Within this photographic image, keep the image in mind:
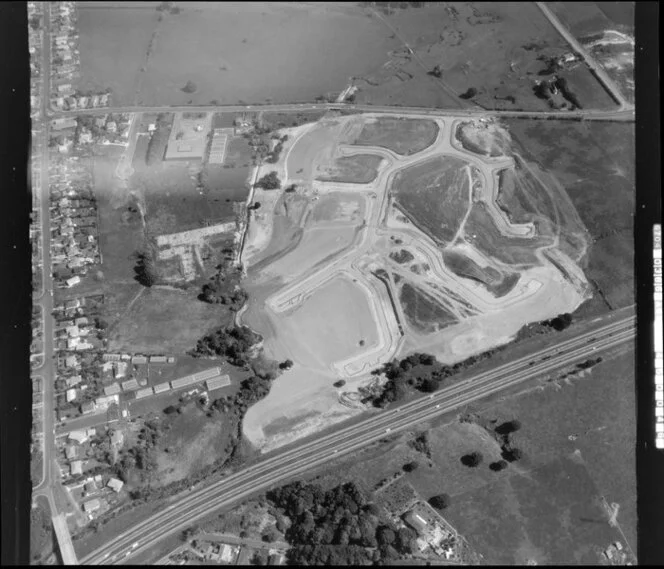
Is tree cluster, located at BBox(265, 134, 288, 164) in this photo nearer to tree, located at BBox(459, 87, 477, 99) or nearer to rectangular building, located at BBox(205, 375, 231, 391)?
tree, located at BBox(459, 87, 477, 99)

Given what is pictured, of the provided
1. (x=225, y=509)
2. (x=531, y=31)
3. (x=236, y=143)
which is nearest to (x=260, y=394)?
(x=225, y=509)

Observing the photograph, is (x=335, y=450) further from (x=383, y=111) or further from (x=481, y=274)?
(x=383, y=111)

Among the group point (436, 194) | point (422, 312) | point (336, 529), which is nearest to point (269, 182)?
point (436, 194)

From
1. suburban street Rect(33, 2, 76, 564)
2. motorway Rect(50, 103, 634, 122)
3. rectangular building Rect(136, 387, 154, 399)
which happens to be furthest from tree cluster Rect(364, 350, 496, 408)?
motorway Rect(50, 103, 634, 122)

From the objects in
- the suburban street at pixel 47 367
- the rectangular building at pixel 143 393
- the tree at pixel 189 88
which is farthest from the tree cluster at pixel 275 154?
the rectangular building at pixel 143 393

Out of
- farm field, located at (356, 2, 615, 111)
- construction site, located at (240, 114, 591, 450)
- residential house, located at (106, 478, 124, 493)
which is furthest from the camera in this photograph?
farm field, located at (356, 2, 615, 111)

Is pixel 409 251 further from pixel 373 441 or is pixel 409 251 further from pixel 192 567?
pixel 192 567

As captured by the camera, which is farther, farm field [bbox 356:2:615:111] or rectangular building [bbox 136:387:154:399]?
farm field [bbox 356:2:615:111]

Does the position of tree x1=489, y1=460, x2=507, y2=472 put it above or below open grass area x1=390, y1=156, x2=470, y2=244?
below
